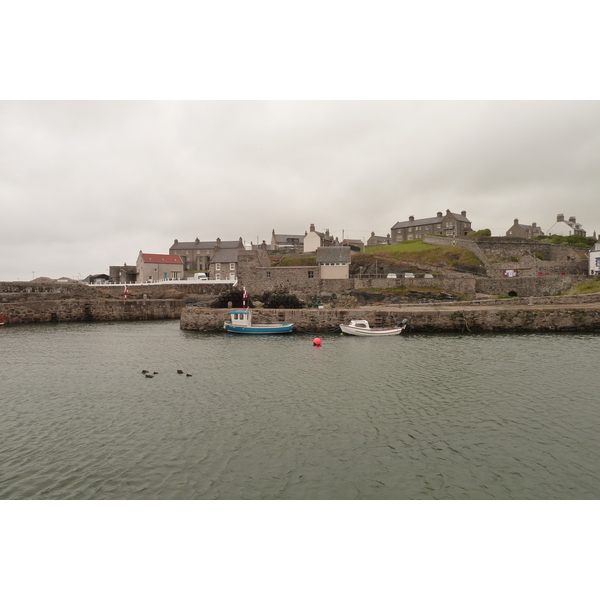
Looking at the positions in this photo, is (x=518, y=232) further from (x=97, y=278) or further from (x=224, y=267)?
(x=97, y=278)

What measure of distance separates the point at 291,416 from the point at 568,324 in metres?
27.4

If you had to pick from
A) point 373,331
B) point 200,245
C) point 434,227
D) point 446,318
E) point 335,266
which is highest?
point 434,227

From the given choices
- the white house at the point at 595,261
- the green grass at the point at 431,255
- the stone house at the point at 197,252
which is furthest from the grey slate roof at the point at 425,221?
the stone house at the point at 197,252

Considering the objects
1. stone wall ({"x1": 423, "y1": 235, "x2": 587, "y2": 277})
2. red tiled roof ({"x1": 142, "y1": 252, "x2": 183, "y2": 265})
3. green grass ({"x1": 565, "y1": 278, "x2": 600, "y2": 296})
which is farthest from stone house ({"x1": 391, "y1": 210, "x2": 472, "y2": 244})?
red tiled roof ({"x1": 142, "y1": 252, "x2": 183, "y2": 265})

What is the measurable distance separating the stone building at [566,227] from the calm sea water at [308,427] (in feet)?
212

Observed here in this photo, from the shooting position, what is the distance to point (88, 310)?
1795 inches

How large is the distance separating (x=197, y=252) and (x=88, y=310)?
37.4 metres

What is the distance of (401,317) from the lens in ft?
101

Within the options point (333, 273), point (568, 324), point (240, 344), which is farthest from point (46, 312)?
point (568, 324)

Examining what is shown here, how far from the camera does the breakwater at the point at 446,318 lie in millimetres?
27953

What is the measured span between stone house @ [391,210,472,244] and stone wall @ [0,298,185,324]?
51704mm

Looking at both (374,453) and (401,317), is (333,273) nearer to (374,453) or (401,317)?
(401,317)

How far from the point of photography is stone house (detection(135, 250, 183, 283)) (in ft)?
222

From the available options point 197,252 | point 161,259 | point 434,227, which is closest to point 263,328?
point 161,259
